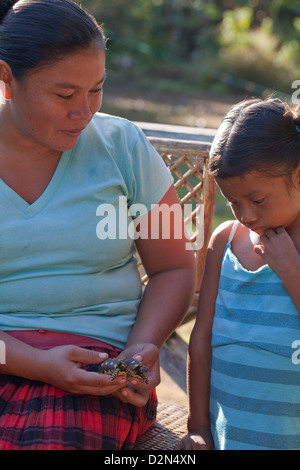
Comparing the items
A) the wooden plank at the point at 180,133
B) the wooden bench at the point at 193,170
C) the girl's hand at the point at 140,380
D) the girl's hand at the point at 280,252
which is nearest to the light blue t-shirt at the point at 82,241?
the girl's hand at the point at 140,380

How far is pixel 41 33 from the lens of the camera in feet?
5.70

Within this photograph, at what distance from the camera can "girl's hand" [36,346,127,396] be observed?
5.66 ft

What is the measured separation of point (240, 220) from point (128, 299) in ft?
1.34

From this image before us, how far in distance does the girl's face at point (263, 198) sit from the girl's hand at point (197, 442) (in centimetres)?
59

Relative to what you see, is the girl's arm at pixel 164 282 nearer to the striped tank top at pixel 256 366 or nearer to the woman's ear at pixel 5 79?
the striped tank top at pixel 256 366

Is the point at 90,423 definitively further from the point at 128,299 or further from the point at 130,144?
the point at 130,144

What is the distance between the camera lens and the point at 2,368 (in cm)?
183

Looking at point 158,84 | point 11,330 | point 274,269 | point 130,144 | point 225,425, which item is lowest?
point 158,84

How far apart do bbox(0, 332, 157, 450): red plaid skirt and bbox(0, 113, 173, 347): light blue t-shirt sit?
0.08 meters

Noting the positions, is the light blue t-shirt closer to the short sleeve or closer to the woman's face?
the short sleeve

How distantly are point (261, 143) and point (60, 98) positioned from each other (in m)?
0.53

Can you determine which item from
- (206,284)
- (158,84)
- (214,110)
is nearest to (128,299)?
(206,284)

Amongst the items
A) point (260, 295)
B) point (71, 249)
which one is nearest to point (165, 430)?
point (260, 295)

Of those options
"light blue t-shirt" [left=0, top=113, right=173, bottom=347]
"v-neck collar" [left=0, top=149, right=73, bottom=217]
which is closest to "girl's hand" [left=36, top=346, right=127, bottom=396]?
"light blue t-shirt" [left=0, top=113, right=173, bottom=347]
